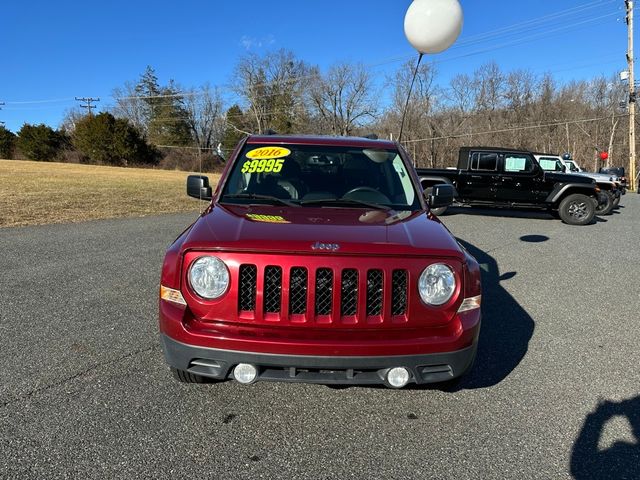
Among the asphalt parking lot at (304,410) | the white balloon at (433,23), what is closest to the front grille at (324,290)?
the asphalt parking lot at (304,410)

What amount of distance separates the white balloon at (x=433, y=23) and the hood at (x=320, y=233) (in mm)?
5267

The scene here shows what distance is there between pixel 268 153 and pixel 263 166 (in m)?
0.15

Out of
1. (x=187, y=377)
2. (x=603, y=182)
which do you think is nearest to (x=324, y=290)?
(x=187, y=377)

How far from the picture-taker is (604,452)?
2328mm

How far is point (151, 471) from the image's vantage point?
6.88 ft

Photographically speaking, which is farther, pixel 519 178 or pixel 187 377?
pixel 519 178

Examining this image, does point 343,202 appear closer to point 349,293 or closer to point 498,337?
point 349,293

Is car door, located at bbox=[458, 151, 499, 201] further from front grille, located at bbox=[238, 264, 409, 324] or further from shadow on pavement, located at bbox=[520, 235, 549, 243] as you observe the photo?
front grille, located at bbox=[238, 264, 409, 324]

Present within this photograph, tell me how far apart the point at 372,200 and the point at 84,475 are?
247 centimetres

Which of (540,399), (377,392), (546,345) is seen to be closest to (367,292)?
(377,392)

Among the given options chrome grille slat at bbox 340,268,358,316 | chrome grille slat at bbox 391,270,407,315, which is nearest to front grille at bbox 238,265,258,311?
chrome grille slat at bbox 340,268,358,316

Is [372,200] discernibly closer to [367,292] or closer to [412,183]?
[412,183]

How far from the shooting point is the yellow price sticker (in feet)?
11.8

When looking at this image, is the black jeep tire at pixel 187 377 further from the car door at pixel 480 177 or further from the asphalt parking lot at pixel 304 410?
the car door at pixel 480 177
